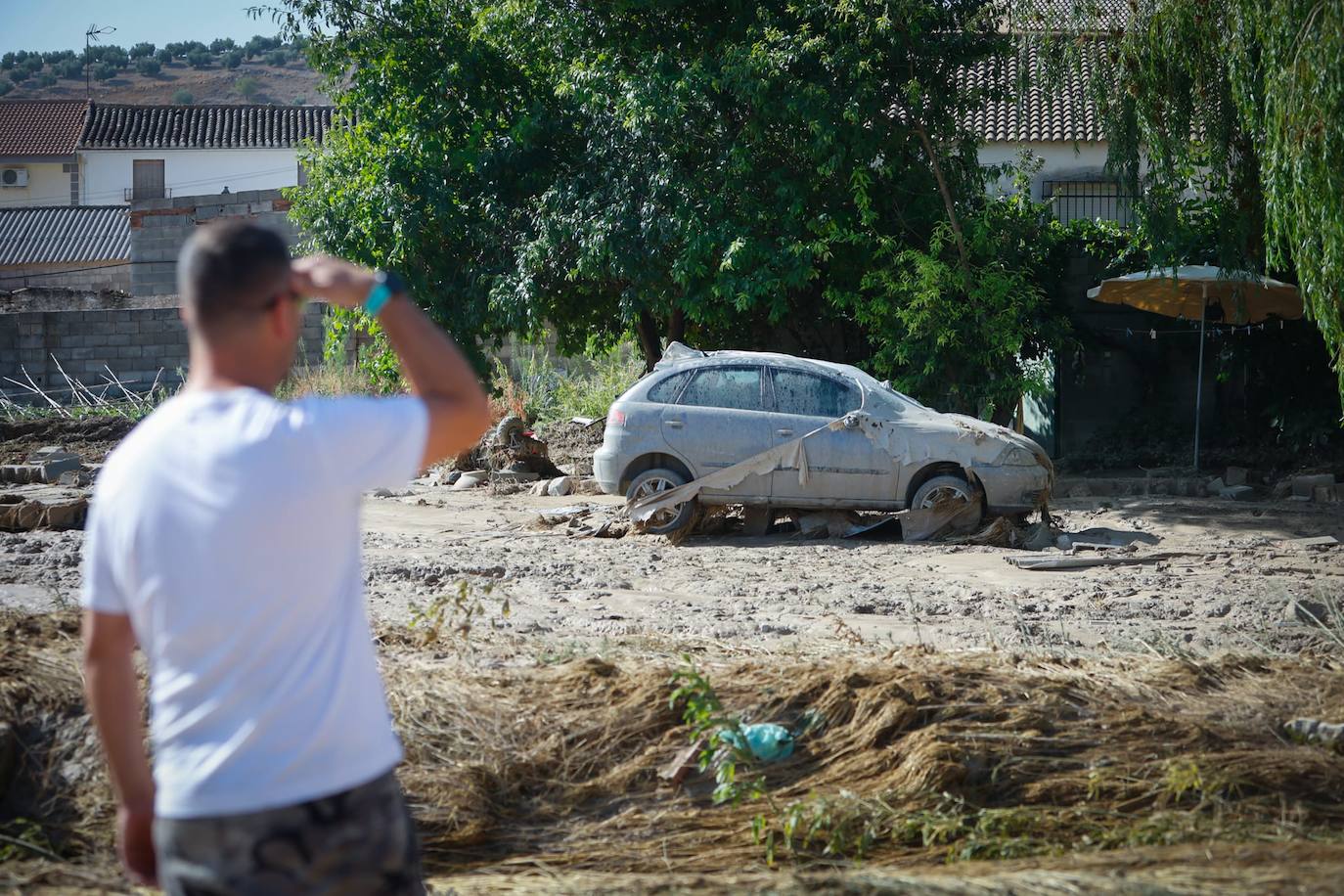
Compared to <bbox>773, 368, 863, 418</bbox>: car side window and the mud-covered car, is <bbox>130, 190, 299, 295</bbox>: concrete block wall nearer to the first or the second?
the mud-covered car

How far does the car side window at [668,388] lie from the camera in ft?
40.7

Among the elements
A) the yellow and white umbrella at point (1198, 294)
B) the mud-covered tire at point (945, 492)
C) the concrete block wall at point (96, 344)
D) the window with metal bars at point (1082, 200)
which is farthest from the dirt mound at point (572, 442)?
the window with metal bars at point (1082, 200)

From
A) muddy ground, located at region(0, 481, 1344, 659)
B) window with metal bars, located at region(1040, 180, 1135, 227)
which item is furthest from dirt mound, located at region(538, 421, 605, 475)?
window with metal bars, located at region(1040, 180, 1135, 227)

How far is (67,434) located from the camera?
72.7 ft

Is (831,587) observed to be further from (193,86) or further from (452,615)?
A: (193,86)

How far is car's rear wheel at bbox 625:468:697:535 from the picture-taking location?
12.0 m

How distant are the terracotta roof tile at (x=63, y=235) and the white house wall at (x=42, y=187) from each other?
9258mm

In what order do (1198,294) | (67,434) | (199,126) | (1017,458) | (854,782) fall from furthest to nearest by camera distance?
(199,126) → (67,434) → (1198,294) → (1017,458) → (854,782)

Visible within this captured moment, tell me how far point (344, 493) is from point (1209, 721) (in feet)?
13.2

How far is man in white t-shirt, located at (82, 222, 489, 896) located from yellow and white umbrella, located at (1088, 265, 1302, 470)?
14424mm

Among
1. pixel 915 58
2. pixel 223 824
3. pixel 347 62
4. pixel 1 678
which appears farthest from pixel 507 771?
pixel 347 62

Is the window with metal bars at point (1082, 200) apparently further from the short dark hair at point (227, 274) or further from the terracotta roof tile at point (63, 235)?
the terracotta roof tile at point (63, 235)

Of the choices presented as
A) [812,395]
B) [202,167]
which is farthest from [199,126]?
[812,395]

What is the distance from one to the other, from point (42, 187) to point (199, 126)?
10220 millimetres
